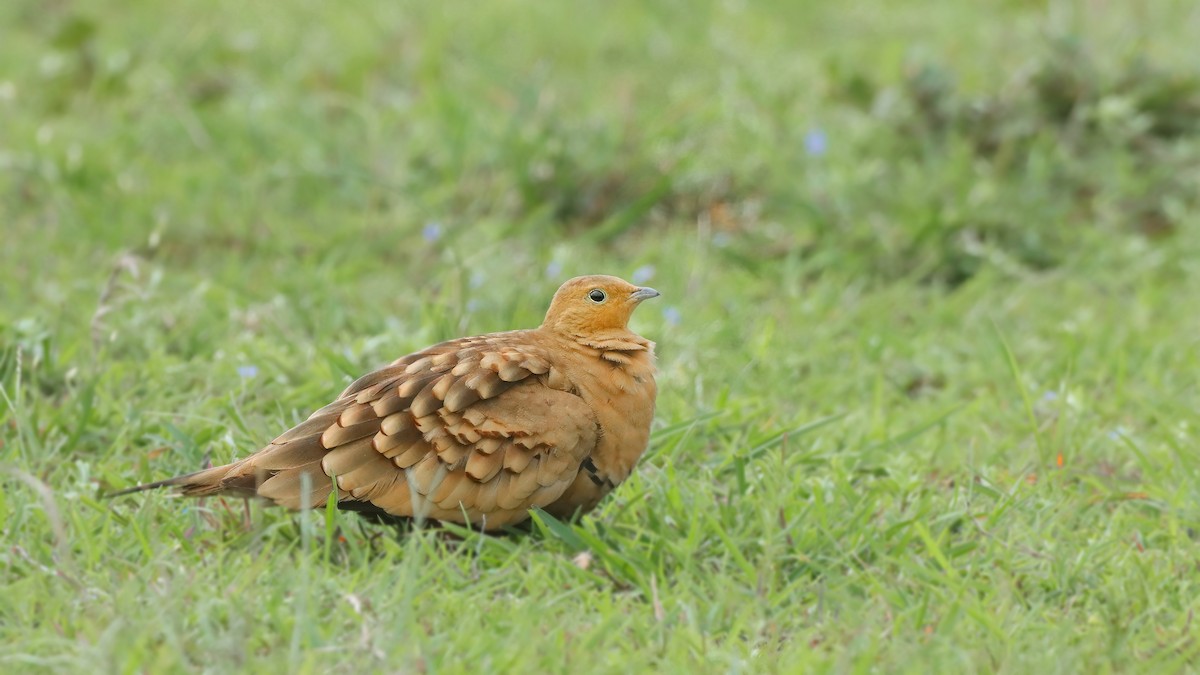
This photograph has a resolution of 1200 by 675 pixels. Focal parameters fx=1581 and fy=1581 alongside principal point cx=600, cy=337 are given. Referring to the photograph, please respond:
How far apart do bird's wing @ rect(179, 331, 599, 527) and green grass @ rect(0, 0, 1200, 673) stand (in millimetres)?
117

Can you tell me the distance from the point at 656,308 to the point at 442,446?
2135 millimetres

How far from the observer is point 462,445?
12.4ft

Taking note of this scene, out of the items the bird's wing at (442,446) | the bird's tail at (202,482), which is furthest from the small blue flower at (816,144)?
the bird's tail at (202,482)

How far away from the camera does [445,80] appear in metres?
7.70

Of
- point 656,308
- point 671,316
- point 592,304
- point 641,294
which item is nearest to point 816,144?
point 656,308

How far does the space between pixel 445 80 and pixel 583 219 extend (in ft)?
4.74

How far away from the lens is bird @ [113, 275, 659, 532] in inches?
145

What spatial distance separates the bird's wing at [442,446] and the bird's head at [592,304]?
36 centimetres

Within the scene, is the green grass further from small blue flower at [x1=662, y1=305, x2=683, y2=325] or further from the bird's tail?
the bird's tail

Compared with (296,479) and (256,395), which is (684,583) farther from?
(256,395)

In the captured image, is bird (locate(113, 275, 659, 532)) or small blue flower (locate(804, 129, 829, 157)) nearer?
bird (locate(113, 275, 659, 532))

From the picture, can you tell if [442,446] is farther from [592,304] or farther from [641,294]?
[641,294]

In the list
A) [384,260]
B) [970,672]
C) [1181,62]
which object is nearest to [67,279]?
[384,260]

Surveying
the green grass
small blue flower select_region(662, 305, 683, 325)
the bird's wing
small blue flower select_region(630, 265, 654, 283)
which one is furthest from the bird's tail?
small blue flower select_region(630, 265, 654, 283)
